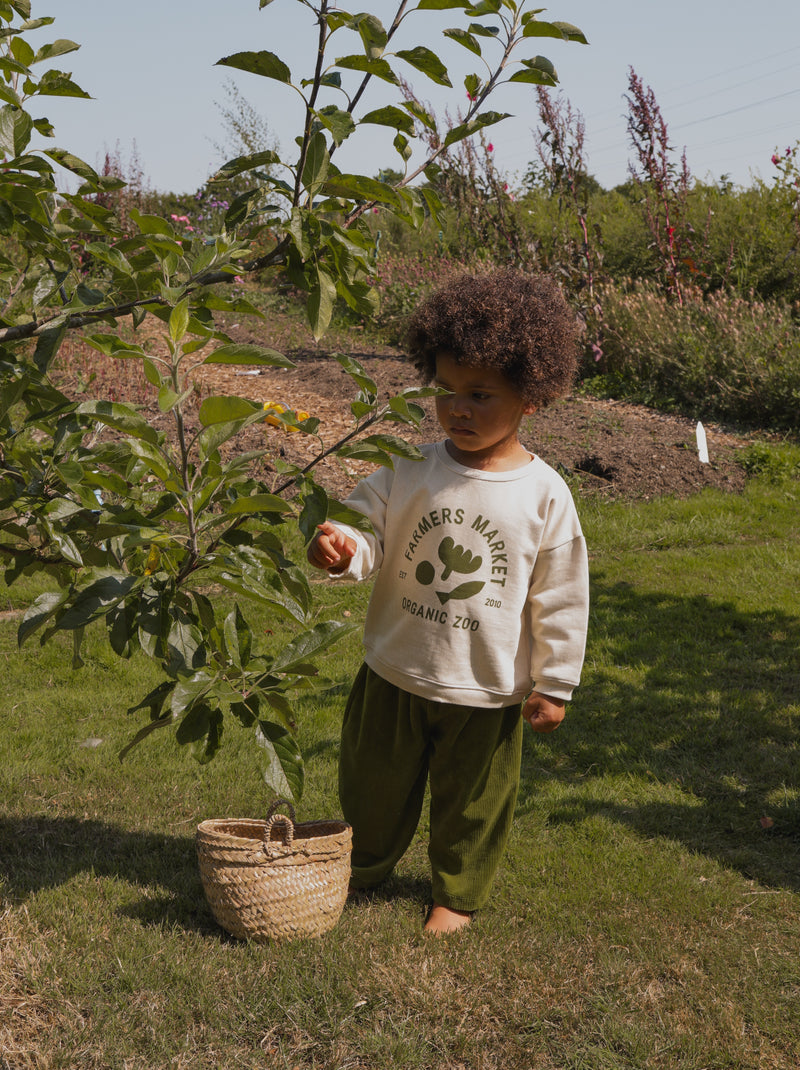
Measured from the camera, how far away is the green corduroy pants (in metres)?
2.63

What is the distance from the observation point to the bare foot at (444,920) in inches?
104

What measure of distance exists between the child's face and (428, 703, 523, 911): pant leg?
0.66 meters

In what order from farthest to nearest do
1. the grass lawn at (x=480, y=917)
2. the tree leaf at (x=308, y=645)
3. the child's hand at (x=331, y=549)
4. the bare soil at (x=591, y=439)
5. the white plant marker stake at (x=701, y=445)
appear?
1. the white plant marker stake at (x=701, y=445)
2. the bare soil at (x=591, y=439)
3. the child's hand at (x=331, y=549)
4. the grass lawn at (x=480, y=917)
5. the tree leaf at (x=308, y=645)

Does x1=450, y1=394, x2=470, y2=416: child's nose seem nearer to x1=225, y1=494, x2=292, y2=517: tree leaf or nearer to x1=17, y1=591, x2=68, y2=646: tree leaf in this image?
x1=225, y1=494, x2=292, y2=517: tree leaf

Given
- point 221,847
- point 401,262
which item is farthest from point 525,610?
point 401,262

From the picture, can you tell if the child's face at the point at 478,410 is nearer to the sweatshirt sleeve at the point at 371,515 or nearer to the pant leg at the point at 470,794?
the sweatshirt sleeve at the point at 371,515

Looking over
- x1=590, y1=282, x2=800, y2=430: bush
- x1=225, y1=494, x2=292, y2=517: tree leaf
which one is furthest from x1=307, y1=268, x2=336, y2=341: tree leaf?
x1=590, y1=282, x2=800, y2=430: bush

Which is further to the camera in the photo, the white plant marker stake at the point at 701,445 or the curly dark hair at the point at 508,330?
the white plant marker stake at the point at 701,445

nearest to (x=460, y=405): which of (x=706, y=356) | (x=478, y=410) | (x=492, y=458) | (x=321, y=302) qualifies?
(x=478, y=410)

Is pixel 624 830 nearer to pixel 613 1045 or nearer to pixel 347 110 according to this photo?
pixel 613 1045

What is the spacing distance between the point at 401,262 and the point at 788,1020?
41.0 ft

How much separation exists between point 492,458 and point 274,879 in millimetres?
1186

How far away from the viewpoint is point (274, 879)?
7.97 feet

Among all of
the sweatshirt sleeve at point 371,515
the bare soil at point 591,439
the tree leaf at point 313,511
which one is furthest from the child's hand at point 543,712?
the bare soil at point 591,439
